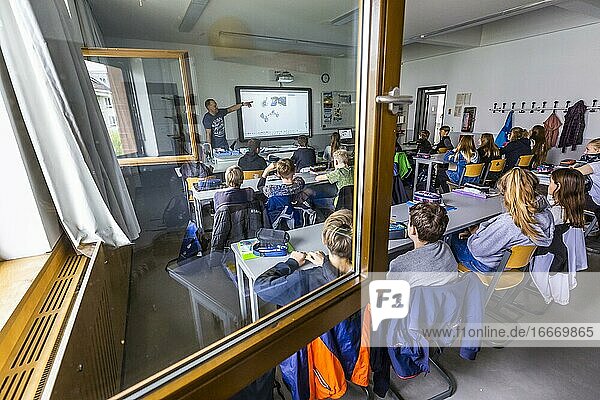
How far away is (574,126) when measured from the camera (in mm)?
4773

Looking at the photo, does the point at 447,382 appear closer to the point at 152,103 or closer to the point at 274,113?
the point at 274,113

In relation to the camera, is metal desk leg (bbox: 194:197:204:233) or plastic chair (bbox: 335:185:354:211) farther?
metal desk leg (bbox: 194:197:204:233)

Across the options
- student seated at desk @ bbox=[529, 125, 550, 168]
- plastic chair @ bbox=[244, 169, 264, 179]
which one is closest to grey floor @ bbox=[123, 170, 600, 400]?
plastic chair @ bbox=[244, 169, 264, 179]

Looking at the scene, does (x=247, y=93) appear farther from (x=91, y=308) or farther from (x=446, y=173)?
(x=91, y=308)

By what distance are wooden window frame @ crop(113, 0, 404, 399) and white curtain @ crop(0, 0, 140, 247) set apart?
2.63ft

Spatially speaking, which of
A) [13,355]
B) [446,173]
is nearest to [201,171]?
[13,355]

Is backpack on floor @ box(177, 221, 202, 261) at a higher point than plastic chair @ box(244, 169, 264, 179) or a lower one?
lower

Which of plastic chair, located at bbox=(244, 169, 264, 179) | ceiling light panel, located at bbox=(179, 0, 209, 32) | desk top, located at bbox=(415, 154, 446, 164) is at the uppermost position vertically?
ceiling light panel, located at bbox=(179, 0, 209, 32)

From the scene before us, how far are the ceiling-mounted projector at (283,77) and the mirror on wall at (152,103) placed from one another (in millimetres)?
1287

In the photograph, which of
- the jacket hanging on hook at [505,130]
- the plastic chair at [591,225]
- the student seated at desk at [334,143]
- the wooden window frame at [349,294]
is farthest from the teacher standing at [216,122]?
the jacket hanging on hook at [505,130]

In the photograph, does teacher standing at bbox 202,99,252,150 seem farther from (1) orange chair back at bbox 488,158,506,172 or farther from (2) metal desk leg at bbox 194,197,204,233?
(1) orange chair back at bbox 488,158,506,172

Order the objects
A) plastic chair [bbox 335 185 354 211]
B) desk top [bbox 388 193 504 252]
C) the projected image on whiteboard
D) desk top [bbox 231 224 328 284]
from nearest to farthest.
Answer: plastic chair [bbox 335 185 354 211], desk top [bbox 231 224 328 284], desk top [bbox 388 193 504 252], the projected image on whiteboard

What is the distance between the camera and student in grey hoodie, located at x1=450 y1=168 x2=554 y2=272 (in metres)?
1.82

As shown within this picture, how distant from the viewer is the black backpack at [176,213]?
2957mm
